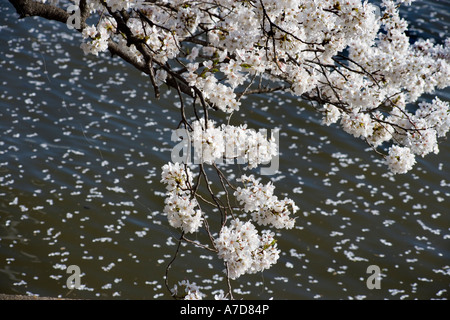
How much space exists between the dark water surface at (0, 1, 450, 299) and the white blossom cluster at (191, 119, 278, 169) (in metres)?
4.02

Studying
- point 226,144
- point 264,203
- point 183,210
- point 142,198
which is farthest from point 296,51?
point 142,198

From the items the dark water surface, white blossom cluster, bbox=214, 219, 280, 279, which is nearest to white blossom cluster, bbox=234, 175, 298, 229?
white blossom cluster, bbox=214, 219, 280, 279

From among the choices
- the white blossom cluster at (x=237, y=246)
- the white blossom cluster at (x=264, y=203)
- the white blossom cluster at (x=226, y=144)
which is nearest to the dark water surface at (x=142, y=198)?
the white blossom cluster at (x=264, y=203)

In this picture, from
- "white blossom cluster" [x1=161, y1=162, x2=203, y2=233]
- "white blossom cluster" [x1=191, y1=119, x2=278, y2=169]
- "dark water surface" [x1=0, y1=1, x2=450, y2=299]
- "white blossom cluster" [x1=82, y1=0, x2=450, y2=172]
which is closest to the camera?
"white blossom cluster" [x1=191, y1=119, x2=278, y2=169]

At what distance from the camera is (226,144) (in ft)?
12.2

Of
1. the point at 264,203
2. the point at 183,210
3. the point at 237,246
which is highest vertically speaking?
the point at 264,203

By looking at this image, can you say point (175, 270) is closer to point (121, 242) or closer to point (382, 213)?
point (121, 242)

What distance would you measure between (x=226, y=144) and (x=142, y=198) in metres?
5.43

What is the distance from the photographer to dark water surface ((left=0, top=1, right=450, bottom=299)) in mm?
7645

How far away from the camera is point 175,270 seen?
7.71m

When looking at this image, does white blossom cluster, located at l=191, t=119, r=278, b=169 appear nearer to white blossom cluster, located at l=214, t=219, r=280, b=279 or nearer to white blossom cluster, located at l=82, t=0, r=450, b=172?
white blossom cluster, located at l=82, t=0, r=450, b=172

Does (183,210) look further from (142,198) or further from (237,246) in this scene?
(142,198)

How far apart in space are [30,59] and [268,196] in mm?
9389

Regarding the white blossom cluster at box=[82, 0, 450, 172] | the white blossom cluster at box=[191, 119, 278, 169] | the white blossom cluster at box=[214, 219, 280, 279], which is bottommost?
the white blossom cluster at box=[214, 219, 280, 279]
